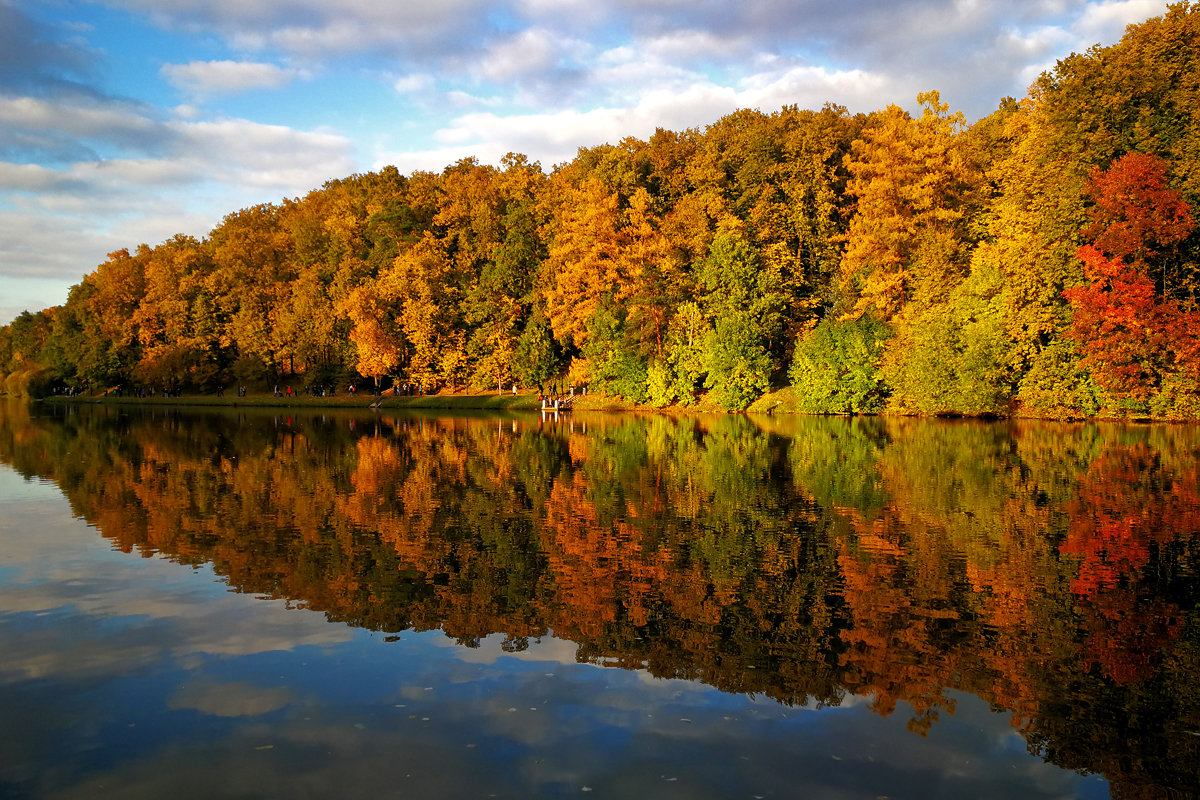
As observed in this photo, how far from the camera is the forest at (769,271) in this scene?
41656 mm

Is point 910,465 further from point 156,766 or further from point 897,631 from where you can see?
point 156,766

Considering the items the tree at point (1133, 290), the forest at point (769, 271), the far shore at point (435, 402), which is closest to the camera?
the tree at point (1133, 290)

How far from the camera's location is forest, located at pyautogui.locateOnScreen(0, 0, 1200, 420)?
1640 inches

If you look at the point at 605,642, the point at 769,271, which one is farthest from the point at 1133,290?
the point at 605,642

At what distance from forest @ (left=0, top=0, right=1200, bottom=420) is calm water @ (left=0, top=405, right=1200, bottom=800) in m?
27.5

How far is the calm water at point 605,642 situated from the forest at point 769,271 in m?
27.5

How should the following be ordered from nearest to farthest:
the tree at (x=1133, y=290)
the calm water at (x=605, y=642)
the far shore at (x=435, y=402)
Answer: the calm water at (x=605, y=642), the tree at (x=1133, y=290), the far shore at (x=435, y=402)

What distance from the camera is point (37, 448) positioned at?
3478cm

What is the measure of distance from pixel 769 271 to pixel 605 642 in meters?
53.0

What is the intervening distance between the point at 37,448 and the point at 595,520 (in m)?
30.3

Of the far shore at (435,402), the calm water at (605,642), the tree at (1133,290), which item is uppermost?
the tree at (1133,290)

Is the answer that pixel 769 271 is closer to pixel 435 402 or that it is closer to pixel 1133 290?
pixel 1133 290

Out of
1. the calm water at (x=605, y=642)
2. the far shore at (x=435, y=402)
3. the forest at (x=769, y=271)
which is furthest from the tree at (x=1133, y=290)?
the calm water at (x=605, y=642)

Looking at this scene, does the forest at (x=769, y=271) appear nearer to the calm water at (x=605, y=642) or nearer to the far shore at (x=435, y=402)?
the far shore at (x=435, y=402)
